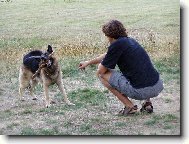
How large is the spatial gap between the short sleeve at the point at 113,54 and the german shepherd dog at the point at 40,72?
53 cm

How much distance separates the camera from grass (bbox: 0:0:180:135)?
4730 millimetres

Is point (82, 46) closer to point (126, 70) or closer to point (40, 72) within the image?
point (126, 70)

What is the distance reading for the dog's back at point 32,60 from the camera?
16.8ft

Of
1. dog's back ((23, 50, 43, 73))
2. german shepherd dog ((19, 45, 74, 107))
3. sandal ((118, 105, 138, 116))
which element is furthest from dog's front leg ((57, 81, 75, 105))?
sandal ((118, 105, 138, 116))

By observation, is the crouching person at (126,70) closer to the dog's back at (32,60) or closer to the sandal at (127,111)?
the sandal at (127,111)

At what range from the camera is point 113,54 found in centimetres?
473

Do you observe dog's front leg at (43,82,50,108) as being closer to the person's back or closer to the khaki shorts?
the khaki shorts

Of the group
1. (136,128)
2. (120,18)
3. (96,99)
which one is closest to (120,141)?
(136,128)

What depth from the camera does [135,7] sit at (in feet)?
16.1

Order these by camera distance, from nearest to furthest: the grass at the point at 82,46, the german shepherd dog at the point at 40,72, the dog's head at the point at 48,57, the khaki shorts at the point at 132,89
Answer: the grass at the point at 82,46
the khaki shorts at the point at 132,89
the dog's head at the point at 48,57
the german shepherd dog at the point at 40,72

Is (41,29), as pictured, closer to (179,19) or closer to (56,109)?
(56,109)

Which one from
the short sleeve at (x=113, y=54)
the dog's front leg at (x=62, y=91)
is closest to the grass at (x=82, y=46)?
the dog's front leg at (x=62, y=91)

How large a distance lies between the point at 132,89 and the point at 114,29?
0.48 metres

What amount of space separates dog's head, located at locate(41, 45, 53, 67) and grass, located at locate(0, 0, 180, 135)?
0.23 feet
